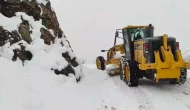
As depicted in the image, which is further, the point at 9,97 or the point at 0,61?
the point at 0,61

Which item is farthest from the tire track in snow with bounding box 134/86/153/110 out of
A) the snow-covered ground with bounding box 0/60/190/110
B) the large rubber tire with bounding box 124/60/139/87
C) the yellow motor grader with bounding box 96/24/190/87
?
the yellow motor grader with bounding box 96/24/190/87

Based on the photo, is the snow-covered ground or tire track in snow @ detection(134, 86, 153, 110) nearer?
the snow-covered ground

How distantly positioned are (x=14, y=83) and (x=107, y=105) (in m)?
2.66

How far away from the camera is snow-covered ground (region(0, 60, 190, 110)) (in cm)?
704

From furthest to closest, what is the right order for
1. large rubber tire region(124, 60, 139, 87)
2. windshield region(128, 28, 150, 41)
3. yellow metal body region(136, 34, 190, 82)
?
windshield region(128, 28, 150, 41) → large rubber tire region(124, 60, 139, 87) → yellow metal body region(136, 34, 190, 82)

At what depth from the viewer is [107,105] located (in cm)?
846

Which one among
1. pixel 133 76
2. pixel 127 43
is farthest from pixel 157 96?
pixel 127 43

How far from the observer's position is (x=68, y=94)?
855 centimetres

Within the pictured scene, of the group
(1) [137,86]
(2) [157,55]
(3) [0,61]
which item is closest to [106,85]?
(1) [137,86]

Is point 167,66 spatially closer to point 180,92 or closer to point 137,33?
point 180,92

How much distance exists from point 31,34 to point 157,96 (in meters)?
4.58

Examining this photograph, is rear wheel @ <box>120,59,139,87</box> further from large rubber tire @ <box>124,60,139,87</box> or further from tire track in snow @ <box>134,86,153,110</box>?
tire track in snow @ <box>134,86,153,110</box>

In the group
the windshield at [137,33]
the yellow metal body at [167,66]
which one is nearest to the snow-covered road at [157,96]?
the yellow metal body at [167,66]

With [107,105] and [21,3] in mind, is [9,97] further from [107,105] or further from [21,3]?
[21,3]
